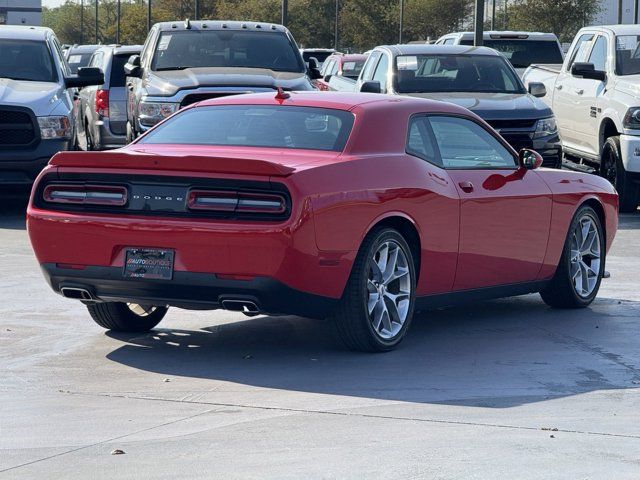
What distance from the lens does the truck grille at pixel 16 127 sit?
1658cm

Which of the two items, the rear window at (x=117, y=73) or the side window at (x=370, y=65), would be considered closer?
the side window at (x=370, y=65)

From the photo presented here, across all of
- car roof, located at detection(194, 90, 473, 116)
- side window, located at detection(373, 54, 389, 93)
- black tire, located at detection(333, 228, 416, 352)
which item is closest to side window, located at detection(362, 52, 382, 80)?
side window, located at detection(373, 54, 389, 93)

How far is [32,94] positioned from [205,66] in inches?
90.8

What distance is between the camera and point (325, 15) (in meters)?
95.8

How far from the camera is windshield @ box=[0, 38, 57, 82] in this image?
17.9 metres

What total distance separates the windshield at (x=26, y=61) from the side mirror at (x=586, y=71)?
6067 mm

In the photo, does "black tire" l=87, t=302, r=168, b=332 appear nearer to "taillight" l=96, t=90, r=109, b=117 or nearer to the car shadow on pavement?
the car shadow on pavement

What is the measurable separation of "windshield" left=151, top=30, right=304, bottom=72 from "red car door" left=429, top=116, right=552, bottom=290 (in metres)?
8.68

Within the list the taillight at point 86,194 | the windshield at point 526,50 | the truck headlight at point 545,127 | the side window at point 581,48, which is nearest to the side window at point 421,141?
the taillight at point 86,194

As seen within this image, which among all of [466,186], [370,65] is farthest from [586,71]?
[466,186]

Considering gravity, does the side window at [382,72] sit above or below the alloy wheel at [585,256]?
above

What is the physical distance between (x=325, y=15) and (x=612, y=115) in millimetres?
79323

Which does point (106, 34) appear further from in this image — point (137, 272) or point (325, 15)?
point (137, 272)

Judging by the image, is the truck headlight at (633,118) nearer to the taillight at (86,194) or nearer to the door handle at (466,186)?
the door handle at (466,186)
